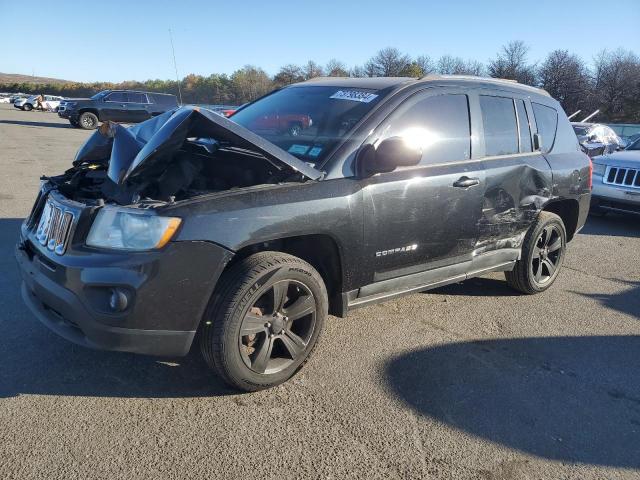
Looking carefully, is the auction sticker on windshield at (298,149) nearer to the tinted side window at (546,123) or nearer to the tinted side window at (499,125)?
the tinted side window at (499,125)

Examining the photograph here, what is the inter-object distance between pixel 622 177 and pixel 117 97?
71.0ft

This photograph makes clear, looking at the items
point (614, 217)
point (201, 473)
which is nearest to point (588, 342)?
point (201, 473)

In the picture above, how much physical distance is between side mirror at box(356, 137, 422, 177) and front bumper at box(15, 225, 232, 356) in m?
1.07

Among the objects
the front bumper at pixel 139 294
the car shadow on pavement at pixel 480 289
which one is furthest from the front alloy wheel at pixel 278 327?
the car shadow on pavement at pixel 480 289

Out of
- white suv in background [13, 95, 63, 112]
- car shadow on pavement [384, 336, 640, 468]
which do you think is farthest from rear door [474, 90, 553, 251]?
white suv in background [13, 95, 63, 112]

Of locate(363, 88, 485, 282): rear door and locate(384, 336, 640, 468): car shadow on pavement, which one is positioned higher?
locate(363, 88, 485, 282): rear door

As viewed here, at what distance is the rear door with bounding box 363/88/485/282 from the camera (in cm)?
334

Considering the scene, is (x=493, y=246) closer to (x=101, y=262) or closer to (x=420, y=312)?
(x=420, y=312)

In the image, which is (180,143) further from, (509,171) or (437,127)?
(509,171)

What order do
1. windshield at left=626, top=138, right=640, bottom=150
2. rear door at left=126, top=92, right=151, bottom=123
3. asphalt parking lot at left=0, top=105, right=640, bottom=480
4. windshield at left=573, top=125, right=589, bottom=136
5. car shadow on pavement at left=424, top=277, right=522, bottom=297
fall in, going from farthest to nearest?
rear door at left=126, top=92, right=151, bottom=123, windshield at left=573, top=125, right=589, bottom=136, windshield at left=626, top=138, right=640, bottom=150, car shadow on pavement at left=424, top=277, right=522, bottom=297, asphalt parking lot at left=0, top=105, right=640, bottom=480

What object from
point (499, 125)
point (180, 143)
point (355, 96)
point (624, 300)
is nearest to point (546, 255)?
point (624, 300)

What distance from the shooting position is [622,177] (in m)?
8.12

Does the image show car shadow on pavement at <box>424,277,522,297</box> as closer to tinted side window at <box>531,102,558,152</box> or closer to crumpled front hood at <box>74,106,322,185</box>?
tinted side window at <box>531,102,558,152</box>

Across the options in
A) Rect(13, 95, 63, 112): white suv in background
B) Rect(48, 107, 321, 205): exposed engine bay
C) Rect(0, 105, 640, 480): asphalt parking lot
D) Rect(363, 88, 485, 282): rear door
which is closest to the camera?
Rect(0, 105, 640, 480): asphalt parking lot
